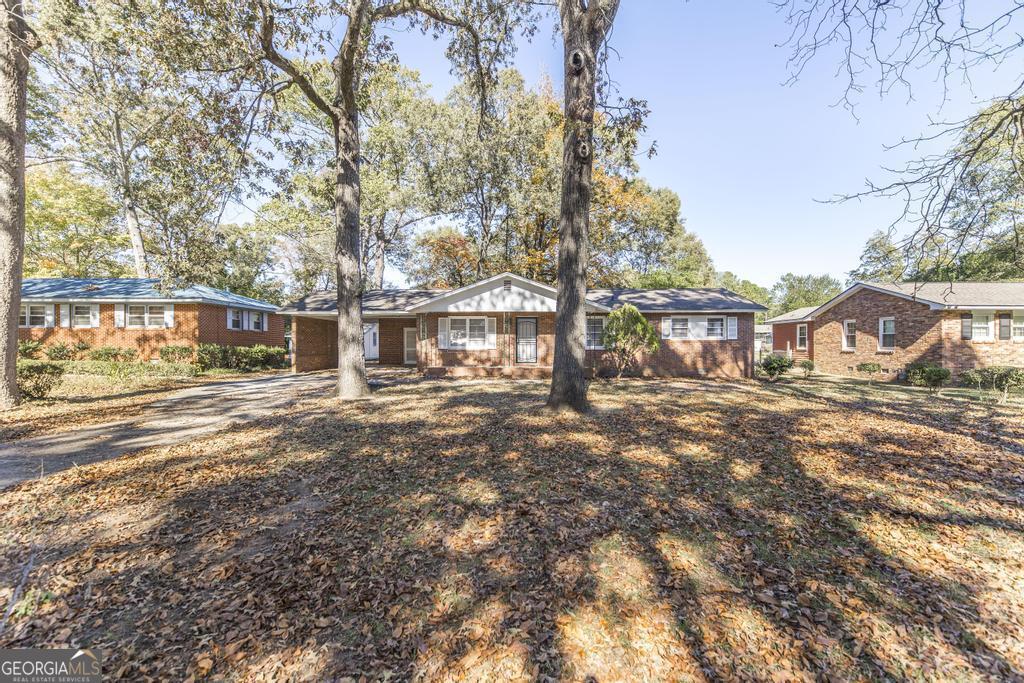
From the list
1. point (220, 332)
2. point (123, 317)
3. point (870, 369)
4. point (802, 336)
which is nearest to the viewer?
point (870, 369)

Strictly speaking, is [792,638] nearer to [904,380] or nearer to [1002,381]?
[1002,381]

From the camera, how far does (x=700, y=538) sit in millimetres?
3855

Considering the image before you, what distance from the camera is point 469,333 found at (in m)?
17.4

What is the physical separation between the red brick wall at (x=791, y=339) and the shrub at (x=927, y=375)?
698 centimetres

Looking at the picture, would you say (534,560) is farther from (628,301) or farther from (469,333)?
(628,301)

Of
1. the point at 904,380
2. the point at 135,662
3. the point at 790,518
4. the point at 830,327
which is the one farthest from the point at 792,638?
the point at 830,327

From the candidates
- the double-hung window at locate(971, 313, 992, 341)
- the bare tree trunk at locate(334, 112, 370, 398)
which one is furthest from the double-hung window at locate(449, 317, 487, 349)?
the double-hung window at locate(971, 313, 992, 341)

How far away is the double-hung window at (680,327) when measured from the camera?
57.2 feet

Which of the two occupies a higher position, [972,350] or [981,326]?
[981,326]

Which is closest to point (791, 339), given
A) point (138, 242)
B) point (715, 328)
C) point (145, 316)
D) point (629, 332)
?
point (715, 328)

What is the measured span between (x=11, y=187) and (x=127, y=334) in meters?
12.5

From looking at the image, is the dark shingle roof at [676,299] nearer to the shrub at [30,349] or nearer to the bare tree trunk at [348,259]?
the bare tree trunk at [348,259]

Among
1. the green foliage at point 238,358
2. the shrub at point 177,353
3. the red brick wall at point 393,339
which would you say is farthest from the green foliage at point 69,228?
the red brick wall at point 393,339

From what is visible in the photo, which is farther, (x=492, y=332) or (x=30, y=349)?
(x=30, y=349)
